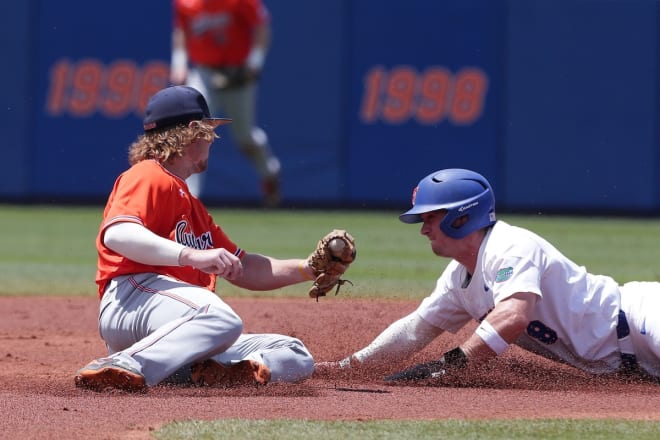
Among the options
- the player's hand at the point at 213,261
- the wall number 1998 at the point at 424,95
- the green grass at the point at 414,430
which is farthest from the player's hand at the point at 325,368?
the wall number 1998 at the point at 424,95

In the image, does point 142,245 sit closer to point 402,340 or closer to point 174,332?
point 174,332

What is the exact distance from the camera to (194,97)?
17.7 feet

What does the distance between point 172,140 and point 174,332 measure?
2.85ft

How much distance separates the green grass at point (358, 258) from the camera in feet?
13.4

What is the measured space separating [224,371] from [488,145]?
11.9 metres

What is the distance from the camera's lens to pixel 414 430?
13.5 feet

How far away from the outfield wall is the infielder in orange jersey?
11352 millimetres

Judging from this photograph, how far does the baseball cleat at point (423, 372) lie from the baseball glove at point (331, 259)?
0.48 metres

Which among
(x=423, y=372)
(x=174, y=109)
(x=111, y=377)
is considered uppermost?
(x=174, y=109)

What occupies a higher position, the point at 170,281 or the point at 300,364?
the point at 170,281

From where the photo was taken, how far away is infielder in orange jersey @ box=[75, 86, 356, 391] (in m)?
4.88

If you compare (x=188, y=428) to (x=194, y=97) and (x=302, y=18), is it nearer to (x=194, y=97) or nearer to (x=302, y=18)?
(x=194, y=97)

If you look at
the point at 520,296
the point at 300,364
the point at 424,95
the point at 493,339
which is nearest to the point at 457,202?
the point at 520,296

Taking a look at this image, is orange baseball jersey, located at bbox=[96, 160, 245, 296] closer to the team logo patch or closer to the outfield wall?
the team logo patch
